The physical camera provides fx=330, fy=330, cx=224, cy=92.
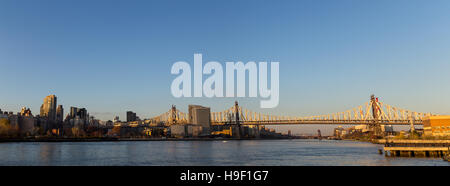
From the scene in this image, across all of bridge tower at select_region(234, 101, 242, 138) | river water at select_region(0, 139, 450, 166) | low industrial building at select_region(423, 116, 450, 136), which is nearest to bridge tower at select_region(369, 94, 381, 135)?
low industrial building at select_region(423, 116, 450, 136)

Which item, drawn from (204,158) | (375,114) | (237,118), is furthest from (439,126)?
(237,118)

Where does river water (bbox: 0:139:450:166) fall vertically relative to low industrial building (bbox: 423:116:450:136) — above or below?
below

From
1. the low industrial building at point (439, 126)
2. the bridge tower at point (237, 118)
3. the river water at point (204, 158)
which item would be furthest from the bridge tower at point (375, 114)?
the river water at point (204, 158)

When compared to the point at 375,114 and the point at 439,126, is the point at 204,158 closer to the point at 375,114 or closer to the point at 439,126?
the point at 439,126

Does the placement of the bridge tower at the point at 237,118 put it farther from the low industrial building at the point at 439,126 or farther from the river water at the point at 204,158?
the river water at the point at 204,158

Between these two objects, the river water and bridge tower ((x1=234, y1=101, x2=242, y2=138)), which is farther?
bridge tower ((x1=234, y1=101, x2=242, y2=138))

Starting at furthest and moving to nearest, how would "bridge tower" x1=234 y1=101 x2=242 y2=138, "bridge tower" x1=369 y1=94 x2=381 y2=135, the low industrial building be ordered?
"bridge tower" x1=234 y1=101 x2=242 y2=138, "bridge tower" x1=369 y1=94 x2=381 y2=135, the low industrial building

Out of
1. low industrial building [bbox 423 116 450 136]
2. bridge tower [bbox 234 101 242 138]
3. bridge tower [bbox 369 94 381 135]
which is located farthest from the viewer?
bridge tower [bbox 234 101 242 138]

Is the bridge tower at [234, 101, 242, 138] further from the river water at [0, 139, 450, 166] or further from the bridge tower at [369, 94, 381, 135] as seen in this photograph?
the river water at [0, 139, 450, 166]

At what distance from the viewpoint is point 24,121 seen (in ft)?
567
